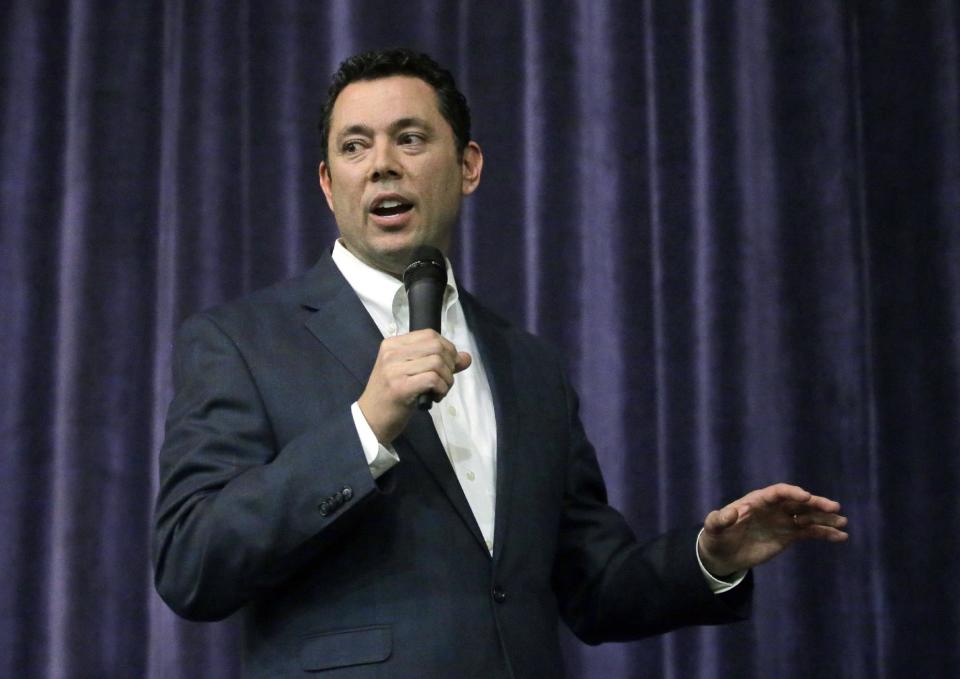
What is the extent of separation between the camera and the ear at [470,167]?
87.7 inches

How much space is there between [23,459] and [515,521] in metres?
1.41

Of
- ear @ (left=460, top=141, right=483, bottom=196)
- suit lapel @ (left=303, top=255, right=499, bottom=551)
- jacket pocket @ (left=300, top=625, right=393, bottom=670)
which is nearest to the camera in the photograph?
jacket pocket @ (left=300, top=625, right=393, bottom=670)

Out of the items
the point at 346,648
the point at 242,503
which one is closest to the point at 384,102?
the point at 242,503

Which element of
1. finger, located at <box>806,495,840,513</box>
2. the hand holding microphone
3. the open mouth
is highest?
the open mouth

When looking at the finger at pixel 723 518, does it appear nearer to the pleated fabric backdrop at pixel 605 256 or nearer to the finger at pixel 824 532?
the finger at pixel 824 532

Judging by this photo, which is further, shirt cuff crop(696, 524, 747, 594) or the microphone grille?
shirt cuff crop(696, 524, 747, 594)

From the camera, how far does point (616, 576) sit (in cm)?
200

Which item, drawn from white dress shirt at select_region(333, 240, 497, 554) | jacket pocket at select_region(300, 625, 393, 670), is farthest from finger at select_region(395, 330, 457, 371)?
jacket pocket at select_region(300, 625, 393, 670)

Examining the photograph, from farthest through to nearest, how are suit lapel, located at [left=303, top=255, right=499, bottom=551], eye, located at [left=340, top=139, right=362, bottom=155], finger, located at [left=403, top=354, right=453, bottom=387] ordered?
eye, located at [left=340, top=139, right=362, bottom=155] < suit lapel, located at [left=303, top=255, right=499, bottom=551] < finger, located at [left=403, top=354, right=453, bottom=387]

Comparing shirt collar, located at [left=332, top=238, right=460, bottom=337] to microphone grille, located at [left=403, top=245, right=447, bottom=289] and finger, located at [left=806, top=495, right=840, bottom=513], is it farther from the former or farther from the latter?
finger, located at [left=806, top=495, right=840, bottom=513]

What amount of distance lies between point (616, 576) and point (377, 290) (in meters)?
0.58

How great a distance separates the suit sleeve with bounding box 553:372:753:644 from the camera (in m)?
1.91

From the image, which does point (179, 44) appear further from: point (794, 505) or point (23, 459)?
point (794, 505)

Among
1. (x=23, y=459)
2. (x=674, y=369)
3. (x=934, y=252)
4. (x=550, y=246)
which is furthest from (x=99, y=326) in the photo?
(x=934, y=252)
